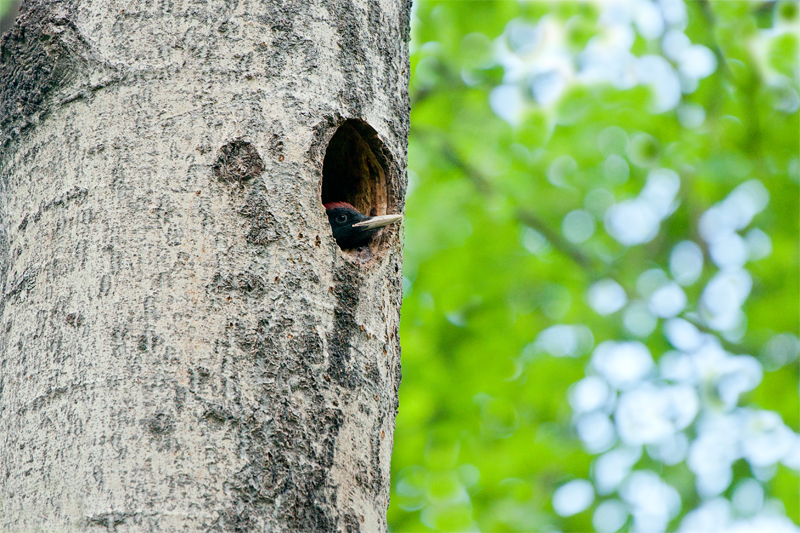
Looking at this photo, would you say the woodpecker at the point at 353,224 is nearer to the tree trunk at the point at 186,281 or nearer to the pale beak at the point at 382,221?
the pale beak at the point at 382,221

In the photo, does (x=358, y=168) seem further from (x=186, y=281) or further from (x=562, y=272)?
(x=562, y=272)

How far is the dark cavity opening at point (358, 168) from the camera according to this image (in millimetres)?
2021

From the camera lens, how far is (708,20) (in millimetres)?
6566

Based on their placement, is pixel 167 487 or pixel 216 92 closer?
pixel 167 487

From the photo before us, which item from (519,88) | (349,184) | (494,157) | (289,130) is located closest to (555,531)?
(494,157)

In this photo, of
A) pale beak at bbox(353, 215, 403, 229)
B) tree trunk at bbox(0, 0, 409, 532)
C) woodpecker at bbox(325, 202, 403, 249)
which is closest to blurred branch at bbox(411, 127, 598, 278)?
woodpecker at bbox(325, 202, 403, 249)

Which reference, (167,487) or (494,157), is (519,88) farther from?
(167,487)

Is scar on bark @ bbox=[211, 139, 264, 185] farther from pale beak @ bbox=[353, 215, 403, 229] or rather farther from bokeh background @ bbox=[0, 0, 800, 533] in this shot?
bokeh background @ bbox=[0, 0, 800, 533]

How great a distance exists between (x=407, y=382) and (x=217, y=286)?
5183mm

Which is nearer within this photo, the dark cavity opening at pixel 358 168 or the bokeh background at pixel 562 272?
the dark cavity opening at pixel 358 168

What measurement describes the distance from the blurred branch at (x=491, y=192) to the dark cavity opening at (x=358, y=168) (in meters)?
4.21

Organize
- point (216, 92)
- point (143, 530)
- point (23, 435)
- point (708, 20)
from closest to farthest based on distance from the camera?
1. point (143, 530)
2. point (23, 435)
3. point (216, 92)
4. point (708, 20)

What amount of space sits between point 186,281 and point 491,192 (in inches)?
215

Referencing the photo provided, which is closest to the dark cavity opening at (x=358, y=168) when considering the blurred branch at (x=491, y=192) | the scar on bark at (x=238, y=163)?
the scar on bark at (x=238, y=163)
